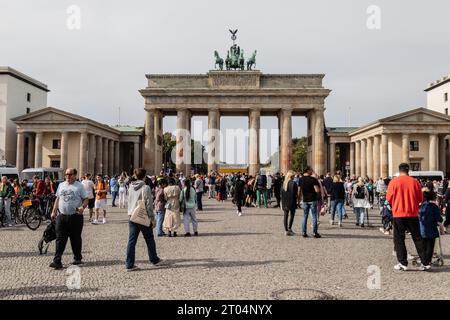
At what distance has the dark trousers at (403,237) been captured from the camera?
26.2 ft

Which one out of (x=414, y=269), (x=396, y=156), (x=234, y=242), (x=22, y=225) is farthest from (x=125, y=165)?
(x=414, y=269)

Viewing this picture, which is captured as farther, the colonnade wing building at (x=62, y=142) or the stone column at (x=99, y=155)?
the stone column at (x=99, y=155)

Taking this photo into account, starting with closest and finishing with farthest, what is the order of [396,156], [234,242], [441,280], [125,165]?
[441,280] < [234,242] < [396,156] < [125,165]

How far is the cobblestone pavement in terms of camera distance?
6.32 metres

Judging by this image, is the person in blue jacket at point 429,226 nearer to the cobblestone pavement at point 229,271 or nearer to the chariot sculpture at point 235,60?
the cobblestone pavement at point 229,271

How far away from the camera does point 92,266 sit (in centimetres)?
835

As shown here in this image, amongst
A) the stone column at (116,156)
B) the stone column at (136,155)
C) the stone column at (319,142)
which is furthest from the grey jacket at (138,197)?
the stone column at (116,156)

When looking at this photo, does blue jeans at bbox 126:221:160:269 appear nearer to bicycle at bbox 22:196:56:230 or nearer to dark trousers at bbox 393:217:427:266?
dark trousers at bbox 393:217:427:266

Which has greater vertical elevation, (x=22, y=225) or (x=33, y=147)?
(x=33, y=147)
